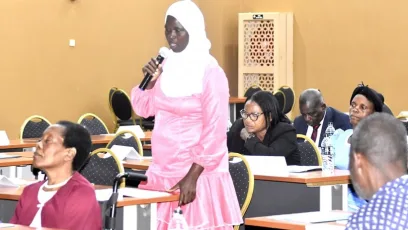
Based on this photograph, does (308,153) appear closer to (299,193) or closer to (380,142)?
(299,193)

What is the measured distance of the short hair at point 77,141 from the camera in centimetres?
385

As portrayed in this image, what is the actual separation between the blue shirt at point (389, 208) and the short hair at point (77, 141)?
196 centimetres

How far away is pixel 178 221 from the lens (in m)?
3.98

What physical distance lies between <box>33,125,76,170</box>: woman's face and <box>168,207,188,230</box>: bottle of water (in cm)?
52

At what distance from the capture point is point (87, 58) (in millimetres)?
11875

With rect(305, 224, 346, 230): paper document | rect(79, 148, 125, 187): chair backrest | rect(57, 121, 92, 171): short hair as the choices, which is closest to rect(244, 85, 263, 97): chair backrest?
rect(79, 148, 125, 187): chair backrest

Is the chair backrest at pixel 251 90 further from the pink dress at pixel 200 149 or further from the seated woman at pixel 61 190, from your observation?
the seated woman at pixel 61 190

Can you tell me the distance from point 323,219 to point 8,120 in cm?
785

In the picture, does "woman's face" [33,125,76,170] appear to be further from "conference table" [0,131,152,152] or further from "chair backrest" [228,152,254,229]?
"conference table" [0,131,152,152]

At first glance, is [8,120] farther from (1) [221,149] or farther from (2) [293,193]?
(1) [221,149]

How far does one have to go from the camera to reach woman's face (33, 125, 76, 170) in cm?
380

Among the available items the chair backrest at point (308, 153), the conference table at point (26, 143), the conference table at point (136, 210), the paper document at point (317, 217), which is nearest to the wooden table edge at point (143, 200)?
the conference table at point (136, 210)

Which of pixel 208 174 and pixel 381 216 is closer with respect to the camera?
pixel 381 216

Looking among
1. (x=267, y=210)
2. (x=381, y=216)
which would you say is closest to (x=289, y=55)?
(x=267, y=210)
